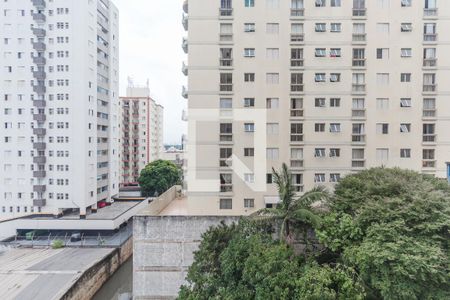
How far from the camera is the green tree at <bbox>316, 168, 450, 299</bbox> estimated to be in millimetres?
8109

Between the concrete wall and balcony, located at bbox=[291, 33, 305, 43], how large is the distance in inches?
464

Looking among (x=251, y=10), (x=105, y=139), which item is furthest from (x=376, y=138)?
(x=105, y=139)

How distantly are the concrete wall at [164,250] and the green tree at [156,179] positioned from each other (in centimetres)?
2343

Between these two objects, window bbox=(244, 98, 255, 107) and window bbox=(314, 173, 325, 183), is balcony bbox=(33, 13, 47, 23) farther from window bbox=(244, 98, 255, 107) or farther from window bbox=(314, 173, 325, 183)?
window bbox=(314, 173, 325, 183)

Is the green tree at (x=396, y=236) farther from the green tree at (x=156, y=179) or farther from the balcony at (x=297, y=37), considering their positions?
the green tree at (x=156, y=179)

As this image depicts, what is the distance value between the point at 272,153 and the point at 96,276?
15.4 m

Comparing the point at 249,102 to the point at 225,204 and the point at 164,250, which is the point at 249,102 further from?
the point at 164,250

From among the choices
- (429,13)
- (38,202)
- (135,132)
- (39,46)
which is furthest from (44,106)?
(429,13)

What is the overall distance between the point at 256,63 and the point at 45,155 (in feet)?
82.5

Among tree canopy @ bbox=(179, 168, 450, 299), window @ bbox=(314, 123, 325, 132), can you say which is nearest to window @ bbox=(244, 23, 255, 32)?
window @ bbox=(314, 123, 325, 132)

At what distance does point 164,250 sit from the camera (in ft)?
44.1

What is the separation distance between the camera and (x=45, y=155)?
27.5 metres

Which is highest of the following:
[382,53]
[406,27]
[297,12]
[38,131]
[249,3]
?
[249,3]

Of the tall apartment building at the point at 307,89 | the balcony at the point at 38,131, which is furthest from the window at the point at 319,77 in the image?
the balcony at the point at 38,131
